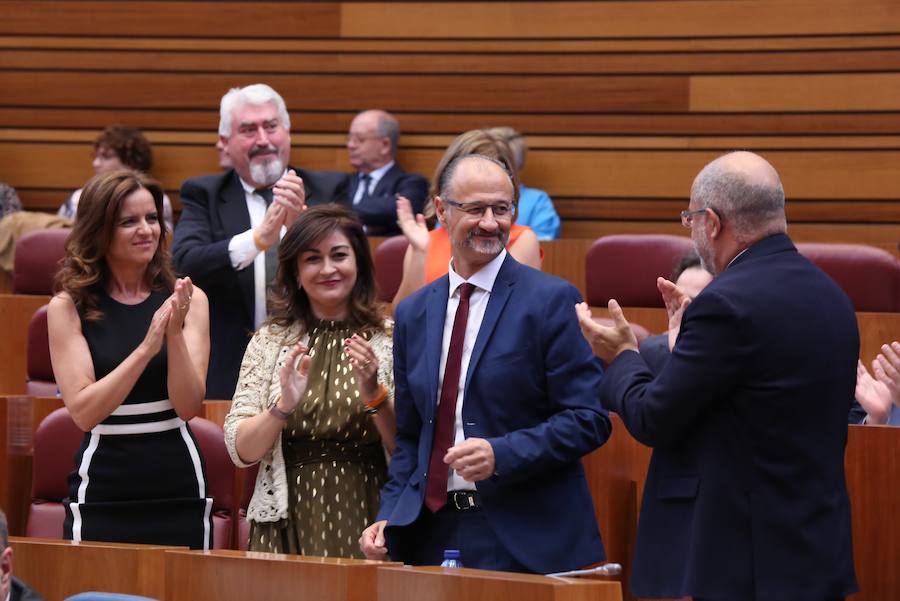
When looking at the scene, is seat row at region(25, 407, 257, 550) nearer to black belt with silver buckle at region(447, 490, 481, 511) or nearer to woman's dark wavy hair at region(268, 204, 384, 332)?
woman's dark wavy hair at region(268, 204, 384, 332)

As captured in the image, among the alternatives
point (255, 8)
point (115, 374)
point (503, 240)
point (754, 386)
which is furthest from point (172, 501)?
→ point (255, 8)

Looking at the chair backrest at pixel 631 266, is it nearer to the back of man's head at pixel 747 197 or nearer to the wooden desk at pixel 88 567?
the back of man's head at pixel 747 197

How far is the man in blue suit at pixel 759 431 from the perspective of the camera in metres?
1.46

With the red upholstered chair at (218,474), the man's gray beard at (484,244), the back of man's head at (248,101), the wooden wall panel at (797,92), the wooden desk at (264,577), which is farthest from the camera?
the wooden wall panel at (797,92)

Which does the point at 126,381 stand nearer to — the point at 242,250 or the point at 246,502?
the point at 246,502

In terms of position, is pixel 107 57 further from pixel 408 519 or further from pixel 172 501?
pixel 408 519

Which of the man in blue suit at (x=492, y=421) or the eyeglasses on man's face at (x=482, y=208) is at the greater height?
the eyeglasses on man's face at (x=482, y=208)

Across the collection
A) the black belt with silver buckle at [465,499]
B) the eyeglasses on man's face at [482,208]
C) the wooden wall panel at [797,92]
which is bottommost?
the black belt with silver buckle at [465,499]

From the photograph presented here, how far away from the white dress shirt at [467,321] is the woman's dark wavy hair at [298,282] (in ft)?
0.80

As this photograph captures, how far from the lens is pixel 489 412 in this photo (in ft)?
5.75

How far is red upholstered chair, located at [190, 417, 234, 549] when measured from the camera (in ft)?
7.19

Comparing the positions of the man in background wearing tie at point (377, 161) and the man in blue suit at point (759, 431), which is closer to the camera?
the man in blue suit at point (759, 431)

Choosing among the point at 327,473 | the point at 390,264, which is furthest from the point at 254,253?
the point at 390,264

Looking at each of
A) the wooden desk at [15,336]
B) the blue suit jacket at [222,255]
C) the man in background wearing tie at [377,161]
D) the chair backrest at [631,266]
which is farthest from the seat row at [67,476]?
the man in background wearing tie at [377,161]
